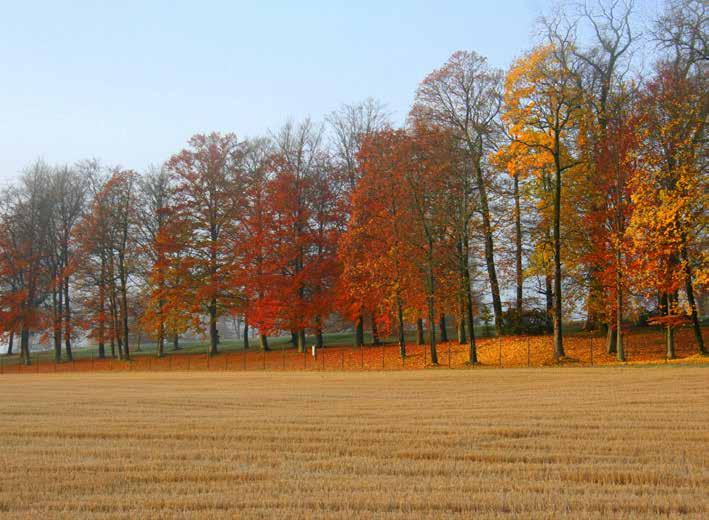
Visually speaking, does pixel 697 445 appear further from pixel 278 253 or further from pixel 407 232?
pixel 278 253

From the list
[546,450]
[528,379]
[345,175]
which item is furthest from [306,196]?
[546,450]

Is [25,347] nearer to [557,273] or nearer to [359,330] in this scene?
[359,330]

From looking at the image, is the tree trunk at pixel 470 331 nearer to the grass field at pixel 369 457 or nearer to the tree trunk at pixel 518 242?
the tree trunk at pixel 518 242

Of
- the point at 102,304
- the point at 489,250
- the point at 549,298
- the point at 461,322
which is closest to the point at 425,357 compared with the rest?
the point at 461,322

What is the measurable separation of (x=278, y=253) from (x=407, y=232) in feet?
39.1

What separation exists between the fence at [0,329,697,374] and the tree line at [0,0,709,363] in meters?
1.12

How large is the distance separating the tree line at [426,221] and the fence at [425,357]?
1.12 m

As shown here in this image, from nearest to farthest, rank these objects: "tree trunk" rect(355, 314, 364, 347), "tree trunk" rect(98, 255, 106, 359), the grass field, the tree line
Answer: the grass field < the tree line < "tree trunk" rect(355, 314, 364, 347) < "tree trunk" rect(98, 255, 106, 359)

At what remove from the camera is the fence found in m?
35.2

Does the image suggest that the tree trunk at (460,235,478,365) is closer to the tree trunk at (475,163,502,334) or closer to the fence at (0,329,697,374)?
the fence at (0,329,697,374)

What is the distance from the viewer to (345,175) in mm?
49625

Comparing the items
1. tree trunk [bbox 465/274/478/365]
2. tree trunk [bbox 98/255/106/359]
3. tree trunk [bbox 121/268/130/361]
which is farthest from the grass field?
tree trunk [bbox 98/255/106/359]

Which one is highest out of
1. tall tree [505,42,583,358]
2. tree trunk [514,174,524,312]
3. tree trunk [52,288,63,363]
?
tall tree [505,42,583,358]

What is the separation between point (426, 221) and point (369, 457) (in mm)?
26987
